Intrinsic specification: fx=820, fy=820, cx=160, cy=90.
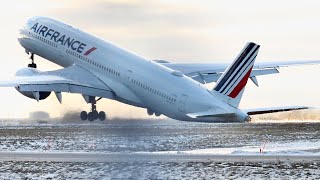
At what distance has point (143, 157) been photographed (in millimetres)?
49500

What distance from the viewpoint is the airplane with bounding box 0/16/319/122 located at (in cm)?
6831

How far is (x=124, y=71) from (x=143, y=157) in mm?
31652

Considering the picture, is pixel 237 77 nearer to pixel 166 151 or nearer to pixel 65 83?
pixel 166 151

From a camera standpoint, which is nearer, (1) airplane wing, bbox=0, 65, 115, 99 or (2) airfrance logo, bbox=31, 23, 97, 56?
(1) airplane wing, bbox=0, 65, 115, 99

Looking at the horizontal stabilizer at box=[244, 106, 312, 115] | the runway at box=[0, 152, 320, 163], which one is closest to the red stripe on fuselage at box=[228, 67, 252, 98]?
the horizontal stabilizer at box=[244, 106, 312, 115]

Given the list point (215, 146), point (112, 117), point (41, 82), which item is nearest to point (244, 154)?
point (215, 146)

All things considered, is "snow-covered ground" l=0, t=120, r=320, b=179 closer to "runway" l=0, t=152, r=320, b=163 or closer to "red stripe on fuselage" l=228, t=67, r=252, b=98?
"runway" l=0, t=152, r=320, b=163

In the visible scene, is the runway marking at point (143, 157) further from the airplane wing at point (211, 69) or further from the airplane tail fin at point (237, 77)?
the airplane wing at point (211, 69)

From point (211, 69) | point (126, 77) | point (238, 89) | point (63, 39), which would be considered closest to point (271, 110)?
point (238, 89)

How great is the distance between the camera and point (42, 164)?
45656mm

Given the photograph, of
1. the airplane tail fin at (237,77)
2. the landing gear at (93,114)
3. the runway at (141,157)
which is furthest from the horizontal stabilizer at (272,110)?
the landing gear at (93,114)

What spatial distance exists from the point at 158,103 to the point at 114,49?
1082 cm

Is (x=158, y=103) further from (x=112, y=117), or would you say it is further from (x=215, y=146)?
(x=215, y=146)

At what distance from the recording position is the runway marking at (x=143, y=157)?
48156 millimetres
